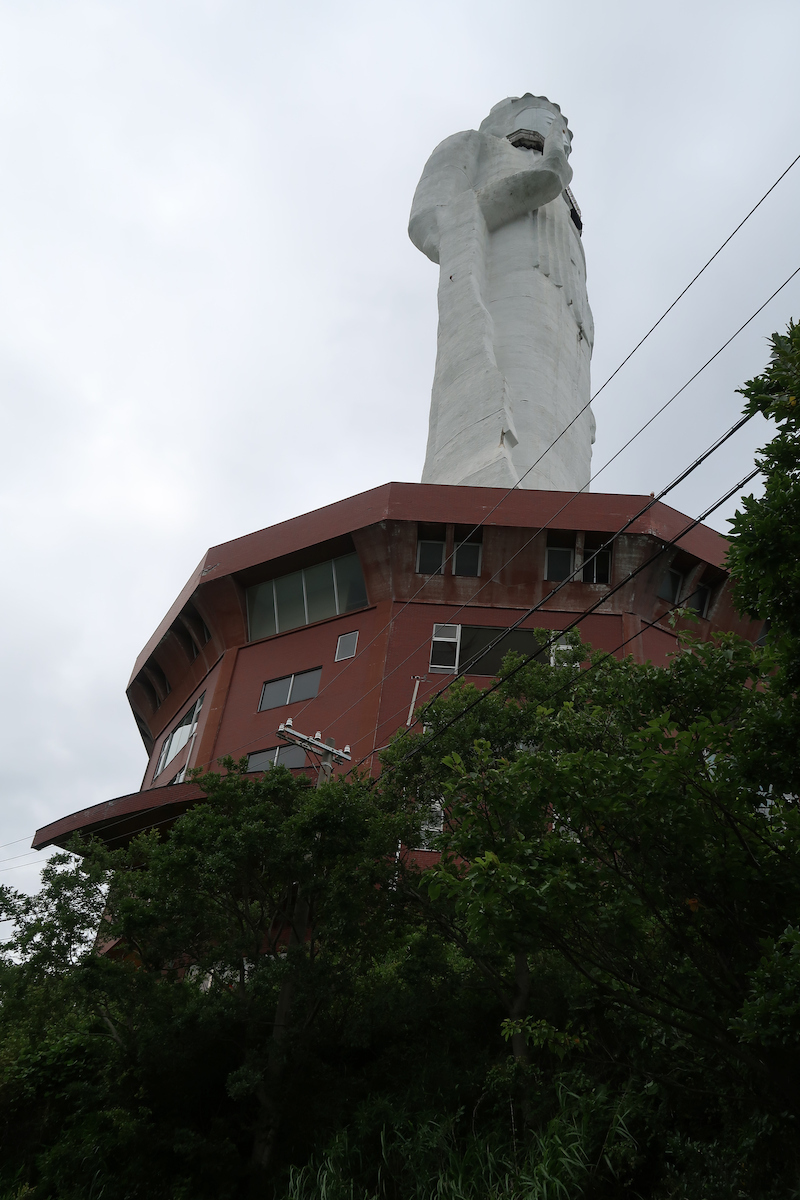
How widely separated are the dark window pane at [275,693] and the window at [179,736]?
9.34ft

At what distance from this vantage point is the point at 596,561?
27.2 metres

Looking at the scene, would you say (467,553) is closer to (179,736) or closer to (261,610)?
(261,610)

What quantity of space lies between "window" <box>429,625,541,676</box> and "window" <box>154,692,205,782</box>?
7853mm

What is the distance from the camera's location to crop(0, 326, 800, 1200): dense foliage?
9.53m

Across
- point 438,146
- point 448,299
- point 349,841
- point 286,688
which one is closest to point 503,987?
point 349,841

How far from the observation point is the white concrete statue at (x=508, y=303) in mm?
33469

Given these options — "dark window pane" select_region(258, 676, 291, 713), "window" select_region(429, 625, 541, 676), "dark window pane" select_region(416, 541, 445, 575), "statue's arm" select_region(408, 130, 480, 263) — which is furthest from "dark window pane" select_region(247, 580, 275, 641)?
"statue's arm" select_region(408, 130, 480, 263)

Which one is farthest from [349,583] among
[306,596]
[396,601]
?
[396,601]

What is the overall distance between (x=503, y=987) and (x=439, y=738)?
3.75 metres

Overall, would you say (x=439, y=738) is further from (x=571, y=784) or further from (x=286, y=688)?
(x=286, y=688)

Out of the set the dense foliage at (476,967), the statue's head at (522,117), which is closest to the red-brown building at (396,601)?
the dense foliage at (476,967)

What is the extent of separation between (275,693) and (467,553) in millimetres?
6299

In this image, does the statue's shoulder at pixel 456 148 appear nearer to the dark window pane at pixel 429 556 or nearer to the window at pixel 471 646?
the dark window pane at pixel 429 556

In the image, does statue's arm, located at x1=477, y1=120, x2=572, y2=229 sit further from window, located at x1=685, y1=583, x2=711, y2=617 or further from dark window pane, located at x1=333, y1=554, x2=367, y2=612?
window, located at x1=685, y1=583, x2=711, y2=617
